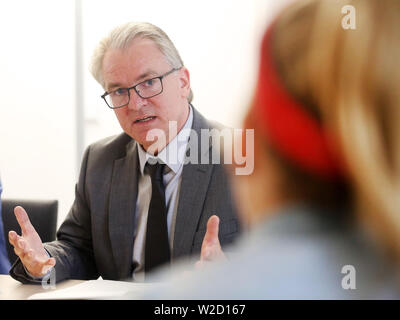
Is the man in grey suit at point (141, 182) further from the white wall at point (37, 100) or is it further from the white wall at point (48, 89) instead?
the white wall at point (37, 100)

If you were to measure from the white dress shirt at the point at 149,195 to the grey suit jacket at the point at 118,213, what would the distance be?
1cm

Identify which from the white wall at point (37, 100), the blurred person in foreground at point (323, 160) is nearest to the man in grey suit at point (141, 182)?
the blurred person in foreground at point (323, 160)

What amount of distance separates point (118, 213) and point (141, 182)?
0.09 meters

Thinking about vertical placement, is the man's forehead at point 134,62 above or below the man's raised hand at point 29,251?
above

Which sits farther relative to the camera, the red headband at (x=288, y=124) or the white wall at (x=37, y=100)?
the white wall at (x=37, y=100)

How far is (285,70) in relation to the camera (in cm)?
30

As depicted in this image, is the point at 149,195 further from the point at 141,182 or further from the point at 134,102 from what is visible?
the point at 134,102

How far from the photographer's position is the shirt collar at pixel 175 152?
3.72 ft

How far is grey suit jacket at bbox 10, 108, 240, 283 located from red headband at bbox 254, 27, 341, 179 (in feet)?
2.55

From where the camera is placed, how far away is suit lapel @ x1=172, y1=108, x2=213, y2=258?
3.51ft

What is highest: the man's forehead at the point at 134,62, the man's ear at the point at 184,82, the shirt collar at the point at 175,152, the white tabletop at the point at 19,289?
the man's forehead at the point at 134,62

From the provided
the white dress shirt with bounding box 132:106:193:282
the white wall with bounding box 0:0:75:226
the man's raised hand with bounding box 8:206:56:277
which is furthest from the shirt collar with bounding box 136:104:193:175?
the white wall with bounding box 0:0:75:226

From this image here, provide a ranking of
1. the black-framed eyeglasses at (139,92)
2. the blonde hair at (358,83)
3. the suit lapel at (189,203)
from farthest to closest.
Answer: the black-framed eyeglasses at (139,92) < the suit lapel at (189,203) < the blonde hair at (358,83)

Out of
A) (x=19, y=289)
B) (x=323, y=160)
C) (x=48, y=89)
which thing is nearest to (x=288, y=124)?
(x=323, y=160)
